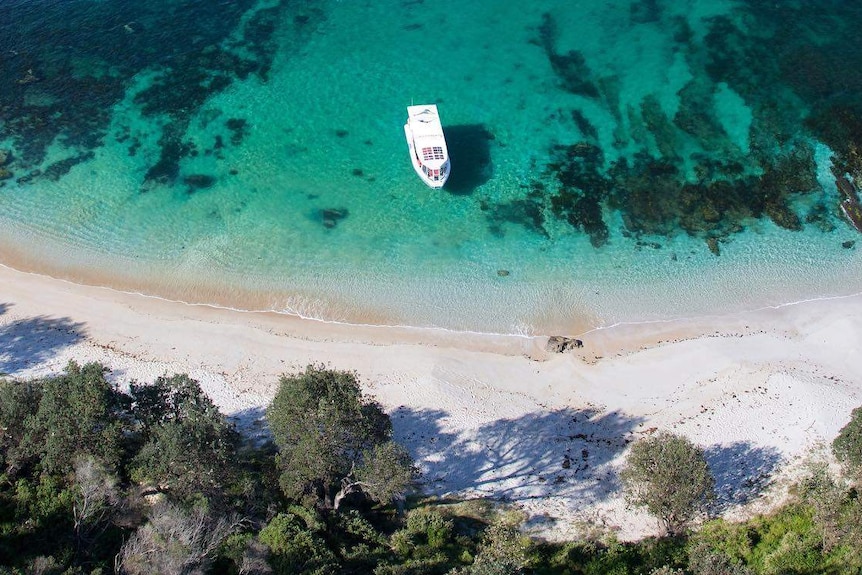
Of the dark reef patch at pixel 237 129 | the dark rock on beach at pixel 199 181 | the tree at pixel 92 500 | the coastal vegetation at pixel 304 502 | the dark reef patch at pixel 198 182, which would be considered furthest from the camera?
the dark reef patch at pixel 237 129

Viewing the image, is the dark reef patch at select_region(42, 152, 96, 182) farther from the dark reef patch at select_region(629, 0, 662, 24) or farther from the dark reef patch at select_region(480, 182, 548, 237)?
the dark reef patch at select_region(629, 0, 662, 24)

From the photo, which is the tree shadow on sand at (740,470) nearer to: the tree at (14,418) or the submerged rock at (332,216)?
the submerged rock at (332,216)

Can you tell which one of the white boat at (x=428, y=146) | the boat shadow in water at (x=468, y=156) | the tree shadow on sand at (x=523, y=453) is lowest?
the tree shadow on sand at (x=523, y=453)

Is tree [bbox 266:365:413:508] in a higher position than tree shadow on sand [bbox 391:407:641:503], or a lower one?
higher

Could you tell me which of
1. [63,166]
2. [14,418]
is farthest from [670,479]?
[63,166]

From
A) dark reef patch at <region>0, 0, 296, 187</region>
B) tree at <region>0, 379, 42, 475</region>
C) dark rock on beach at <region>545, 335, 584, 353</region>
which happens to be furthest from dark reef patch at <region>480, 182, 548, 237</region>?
tree at <region>0, 379, 42, 475</region>

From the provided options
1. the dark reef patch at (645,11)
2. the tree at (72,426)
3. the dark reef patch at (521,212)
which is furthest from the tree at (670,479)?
the dark reef patch at (645,11)
